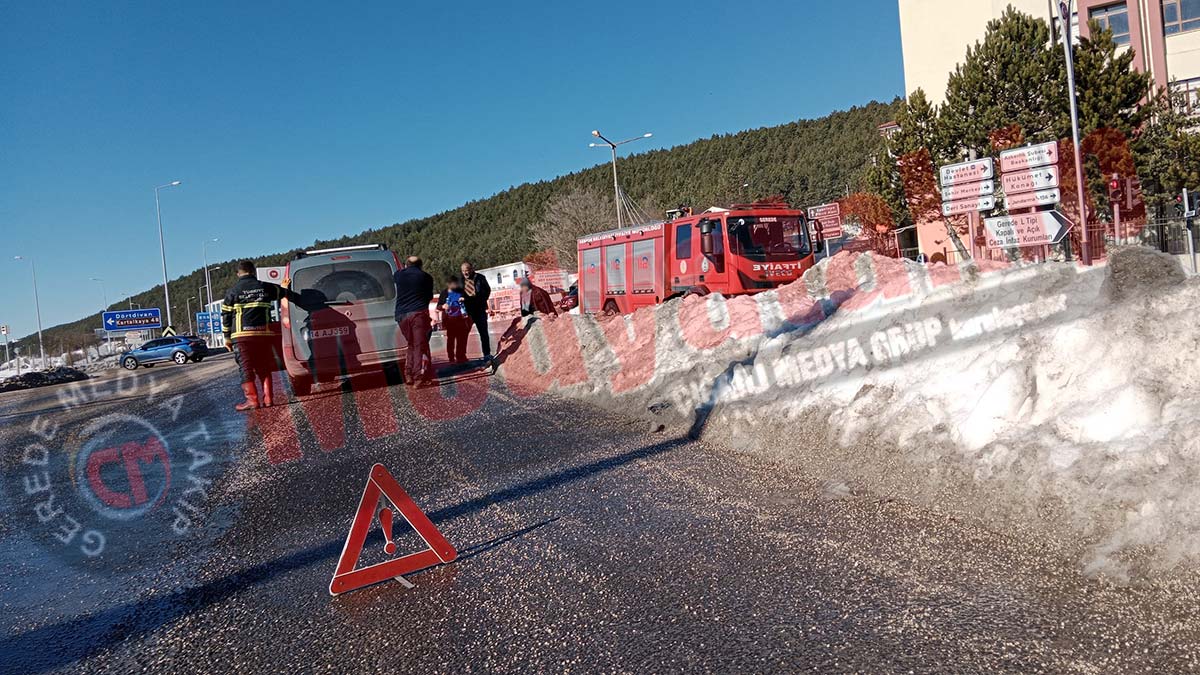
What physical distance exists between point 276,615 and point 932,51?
128 ft

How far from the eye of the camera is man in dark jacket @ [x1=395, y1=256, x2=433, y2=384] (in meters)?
11.9

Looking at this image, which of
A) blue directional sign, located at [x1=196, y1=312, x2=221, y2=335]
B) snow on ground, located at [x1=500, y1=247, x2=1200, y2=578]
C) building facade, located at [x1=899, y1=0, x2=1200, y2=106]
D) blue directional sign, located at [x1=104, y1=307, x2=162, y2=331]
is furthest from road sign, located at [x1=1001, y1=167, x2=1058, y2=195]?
blue directional sign, located at [x1=104, y1=307, x2=162, y2=331]

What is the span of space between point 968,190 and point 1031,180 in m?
2.13

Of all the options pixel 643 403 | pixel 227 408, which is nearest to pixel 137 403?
pixel 227 408

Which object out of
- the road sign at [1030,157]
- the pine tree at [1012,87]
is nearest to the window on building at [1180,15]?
the pine tree at [1012,87]

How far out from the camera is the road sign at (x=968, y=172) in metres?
15.8

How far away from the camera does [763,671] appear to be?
10.3 ft

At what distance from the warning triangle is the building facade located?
33.6m

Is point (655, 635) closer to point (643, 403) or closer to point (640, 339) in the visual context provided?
point (643, 403)

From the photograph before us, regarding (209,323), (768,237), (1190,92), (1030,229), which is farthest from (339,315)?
(209,323)

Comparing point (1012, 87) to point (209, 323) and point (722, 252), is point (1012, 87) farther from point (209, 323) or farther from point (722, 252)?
point (209, 323)

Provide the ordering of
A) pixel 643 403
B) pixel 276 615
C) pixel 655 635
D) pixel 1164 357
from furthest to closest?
pixel 643 403 < pixel 1164 357 < pixel 276 615 < pixel 655 635

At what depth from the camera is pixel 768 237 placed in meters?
17.2

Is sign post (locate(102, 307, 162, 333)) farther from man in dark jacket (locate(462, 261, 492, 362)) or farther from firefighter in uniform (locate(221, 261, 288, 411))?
firefighter in uniform (locate(221, 261, 288, 411))
